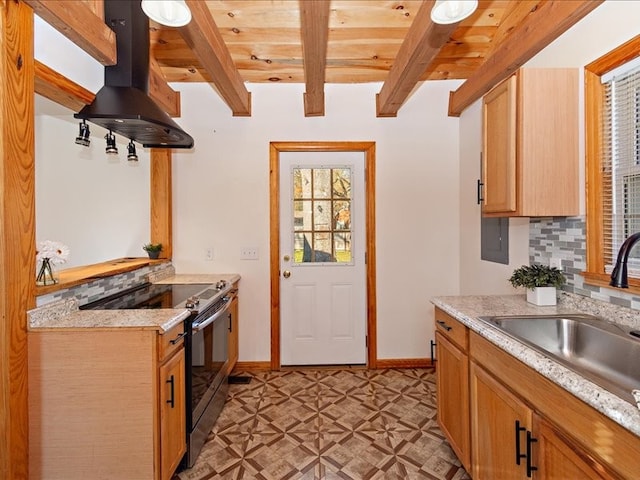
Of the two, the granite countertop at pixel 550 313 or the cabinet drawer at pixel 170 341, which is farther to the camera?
the cabinet drawer at pixel 170 341

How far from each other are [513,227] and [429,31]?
1.44 metres

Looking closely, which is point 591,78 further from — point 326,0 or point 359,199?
point 359,199

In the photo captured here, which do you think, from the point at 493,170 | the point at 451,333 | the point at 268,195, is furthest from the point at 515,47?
the point at 268,195

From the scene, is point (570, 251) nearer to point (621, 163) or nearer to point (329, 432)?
point (621, 163)

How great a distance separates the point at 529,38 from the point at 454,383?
2.09m

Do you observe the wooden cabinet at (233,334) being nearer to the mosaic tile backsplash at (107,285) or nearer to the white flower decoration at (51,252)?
the mosaic tile backsplash at (107,285)

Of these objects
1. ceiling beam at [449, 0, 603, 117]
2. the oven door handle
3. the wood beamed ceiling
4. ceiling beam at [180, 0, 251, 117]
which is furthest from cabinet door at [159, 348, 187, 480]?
ceiling beam at [449, 0, 603, 117]

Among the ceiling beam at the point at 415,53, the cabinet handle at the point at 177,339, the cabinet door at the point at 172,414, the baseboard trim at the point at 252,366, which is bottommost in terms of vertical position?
the baseboard trim at the point at 252,366

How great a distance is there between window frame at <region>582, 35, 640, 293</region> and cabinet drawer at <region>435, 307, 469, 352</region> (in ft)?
2.32

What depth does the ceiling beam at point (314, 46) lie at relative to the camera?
175 centimetres

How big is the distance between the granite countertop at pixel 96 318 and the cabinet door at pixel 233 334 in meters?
1.12

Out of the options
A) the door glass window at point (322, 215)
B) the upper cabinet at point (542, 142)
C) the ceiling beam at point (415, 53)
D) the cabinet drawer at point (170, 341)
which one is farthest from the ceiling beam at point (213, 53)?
the upper cabinet at point (542, 142)

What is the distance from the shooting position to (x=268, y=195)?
10.6 feet

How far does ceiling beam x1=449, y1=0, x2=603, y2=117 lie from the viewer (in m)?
1.79
